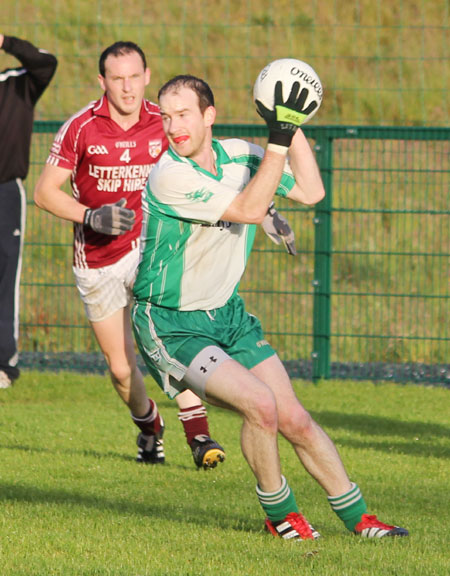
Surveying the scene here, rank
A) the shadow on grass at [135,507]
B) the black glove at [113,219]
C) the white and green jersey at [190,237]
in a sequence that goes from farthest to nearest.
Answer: the black glove at [113,219], the shadow on grass at [135,507], the white and green jersey at [190,237]

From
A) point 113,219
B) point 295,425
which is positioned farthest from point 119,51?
point 295,425

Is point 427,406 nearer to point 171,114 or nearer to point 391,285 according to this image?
point 391,285

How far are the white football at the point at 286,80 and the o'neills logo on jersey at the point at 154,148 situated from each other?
8.06ft

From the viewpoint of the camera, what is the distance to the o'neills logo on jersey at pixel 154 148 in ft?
26.2

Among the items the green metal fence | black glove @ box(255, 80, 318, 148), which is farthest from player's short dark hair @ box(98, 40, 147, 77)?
the green metal fence

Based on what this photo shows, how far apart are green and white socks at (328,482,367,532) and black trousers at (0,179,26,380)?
5.69 metres

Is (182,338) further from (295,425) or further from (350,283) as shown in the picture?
(350,283)

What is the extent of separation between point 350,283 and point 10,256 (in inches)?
144

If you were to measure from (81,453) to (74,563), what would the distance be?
10.2 feet

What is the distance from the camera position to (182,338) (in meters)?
5.76

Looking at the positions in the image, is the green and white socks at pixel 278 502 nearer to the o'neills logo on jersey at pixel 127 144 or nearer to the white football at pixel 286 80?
the white football at pixel 286 80

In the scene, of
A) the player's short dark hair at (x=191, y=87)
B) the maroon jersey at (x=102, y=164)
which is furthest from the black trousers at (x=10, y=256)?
the player's short dark hair at (x=191, y=87)

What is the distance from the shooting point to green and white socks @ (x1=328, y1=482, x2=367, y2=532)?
570 cm

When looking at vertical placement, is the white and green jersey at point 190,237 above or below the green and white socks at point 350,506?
above
